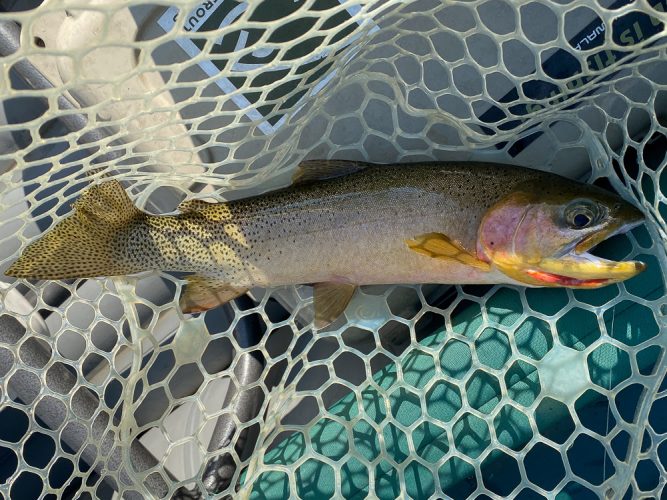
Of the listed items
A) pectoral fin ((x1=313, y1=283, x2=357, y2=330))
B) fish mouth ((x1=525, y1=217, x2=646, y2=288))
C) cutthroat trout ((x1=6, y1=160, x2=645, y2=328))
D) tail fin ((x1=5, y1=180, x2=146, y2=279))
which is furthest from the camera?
pectoral fin ((x1=313, y1=283, x2=357, y2=330))

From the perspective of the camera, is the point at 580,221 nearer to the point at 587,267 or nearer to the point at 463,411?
the point at 587,267

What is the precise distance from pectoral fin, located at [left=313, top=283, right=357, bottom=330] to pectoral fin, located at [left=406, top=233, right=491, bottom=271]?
0.36 meters

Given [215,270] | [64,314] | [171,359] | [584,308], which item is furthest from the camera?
[171,359]

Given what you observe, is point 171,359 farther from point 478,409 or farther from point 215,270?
point 478,409

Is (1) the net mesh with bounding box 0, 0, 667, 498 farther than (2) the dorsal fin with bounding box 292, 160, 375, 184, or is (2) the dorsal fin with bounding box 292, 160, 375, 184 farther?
(2) the dorsal fin with bounding box 292, 160, 375, 184

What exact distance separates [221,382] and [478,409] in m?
1.44

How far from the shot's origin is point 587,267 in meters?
1.92

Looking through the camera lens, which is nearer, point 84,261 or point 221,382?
point 84,261

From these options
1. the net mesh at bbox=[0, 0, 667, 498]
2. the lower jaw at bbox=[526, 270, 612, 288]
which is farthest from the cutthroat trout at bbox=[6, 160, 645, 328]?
the net mesh at bbox=[0, 0, 667, 498]

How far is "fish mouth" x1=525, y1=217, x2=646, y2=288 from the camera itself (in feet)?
6.20

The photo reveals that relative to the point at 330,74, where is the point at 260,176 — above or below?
below

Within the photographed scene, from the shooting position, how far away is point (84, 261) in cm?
221

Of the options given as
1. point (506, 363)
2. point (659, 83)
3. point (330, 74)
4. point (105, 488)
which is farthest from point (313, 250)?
point (105, 488)

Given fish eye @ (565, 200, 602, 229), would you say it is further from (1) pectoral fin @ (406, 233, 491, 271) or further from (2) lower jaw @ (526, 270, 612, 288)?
(1) pectoral fin @ (406, 233, 491, 271)
